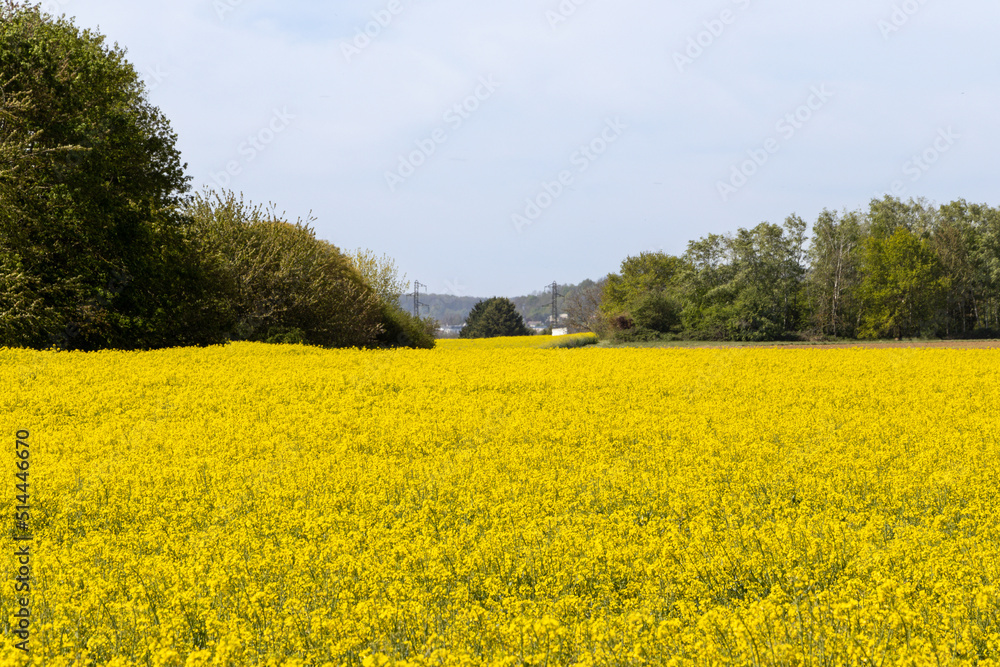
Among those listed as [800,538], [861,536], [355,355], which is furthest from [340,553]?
[355,355]

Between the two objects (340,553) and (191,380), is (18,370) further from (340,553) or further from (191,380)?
(340,553)

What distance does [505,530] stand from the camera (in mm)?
6648

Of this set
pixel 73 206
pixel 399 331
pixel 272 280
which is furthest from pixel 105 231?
pixel 399 331

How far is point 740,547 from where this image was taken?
6.11 meters

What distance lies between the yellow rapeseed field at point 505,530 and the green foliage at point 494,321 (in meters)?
80.7

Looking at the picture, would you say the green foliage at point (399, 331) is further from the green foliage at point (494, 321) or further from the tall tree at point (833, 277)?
the green foliage at point (494, 321)

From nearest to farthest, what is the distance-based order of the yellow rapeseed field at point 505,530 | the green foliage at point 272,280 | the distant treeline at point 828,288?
the yellow rapeseed field at point 505,530 < the green foliage at point 272,280 < the distant treeline at point 828,288

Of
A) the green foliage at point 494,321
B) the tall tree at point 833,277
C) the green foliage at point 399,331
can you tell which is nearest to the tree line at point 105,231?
the green foliage at point 399,331

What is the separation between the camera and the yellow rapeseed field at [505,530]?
4504mm

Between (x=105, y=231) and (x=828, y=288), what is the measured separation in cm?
5562

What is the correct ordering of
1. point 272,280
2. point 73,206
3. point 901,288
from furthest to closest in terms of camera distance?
point 901,288 < point 272,280 < point 73,206

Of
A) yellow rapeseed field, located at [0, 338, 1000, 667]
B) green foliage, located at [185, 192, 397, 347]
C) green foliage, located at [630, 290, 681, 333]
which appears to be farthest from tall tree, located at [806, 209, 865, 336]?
yellow rapeseed field, located at [0, 338, 1000, 667]

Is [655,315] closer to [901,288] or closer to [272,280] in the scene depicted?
[901,288]

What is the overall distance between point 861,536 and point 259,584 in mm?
5102
